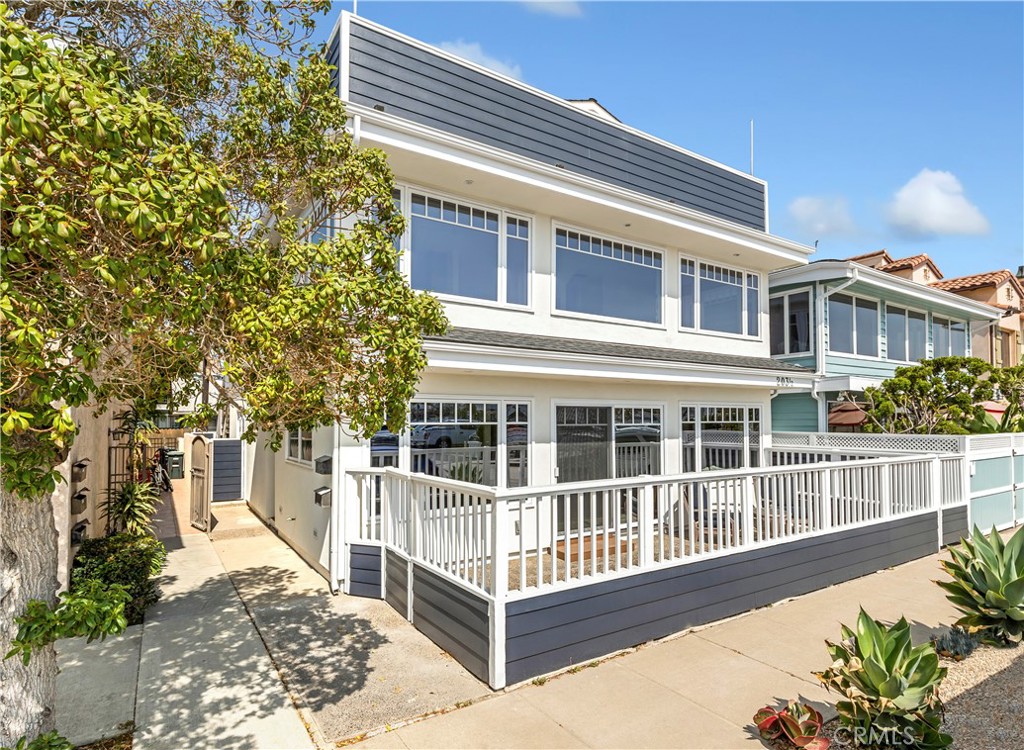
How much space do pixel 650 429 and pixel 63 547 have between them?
27.6 feet

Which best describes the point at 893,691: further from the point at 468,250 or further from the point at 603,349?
the point at 468,250

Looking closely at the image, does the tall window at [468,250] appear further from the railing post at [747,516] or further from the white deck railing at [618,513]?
the railing post at [747,516]

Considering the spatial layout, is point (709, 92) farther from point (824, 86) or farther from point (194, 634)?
point (194, 634)

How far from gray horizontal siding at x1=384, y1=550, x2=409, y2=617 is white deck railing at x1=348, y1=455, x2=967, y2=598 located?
0.51 ft

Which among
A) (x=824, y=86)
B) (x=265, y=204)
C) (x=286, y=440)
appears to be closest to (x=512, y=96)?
(x=824, y=86)

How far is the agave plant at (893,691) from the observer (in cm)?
371

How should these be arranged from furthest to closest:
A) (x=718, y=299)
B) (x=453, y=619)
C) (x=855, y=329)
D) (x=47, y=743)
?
(x=855, y=329) < (x=718, y=299) < (x=453, y=619) < (x=47, y=743)

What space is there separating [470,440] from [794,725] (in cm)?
516

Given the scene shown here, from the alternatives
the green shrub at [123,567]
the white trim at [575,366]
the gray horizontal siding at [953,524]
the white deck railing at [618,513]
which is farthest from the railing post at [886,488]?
the green shrub at [123,567]

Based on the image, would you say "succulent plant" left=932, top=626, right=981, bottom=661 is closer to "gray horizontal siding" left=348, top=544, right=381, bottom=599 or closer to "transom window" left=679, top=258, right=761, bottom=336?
"gray horizontal siding" left=348, top=544, right=381, bottom=599

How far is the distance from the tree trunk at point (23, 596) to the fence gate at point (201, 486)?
26.1ft

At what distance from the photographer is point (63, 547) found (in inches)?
239

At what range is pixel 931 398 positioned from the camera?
11.7 m
